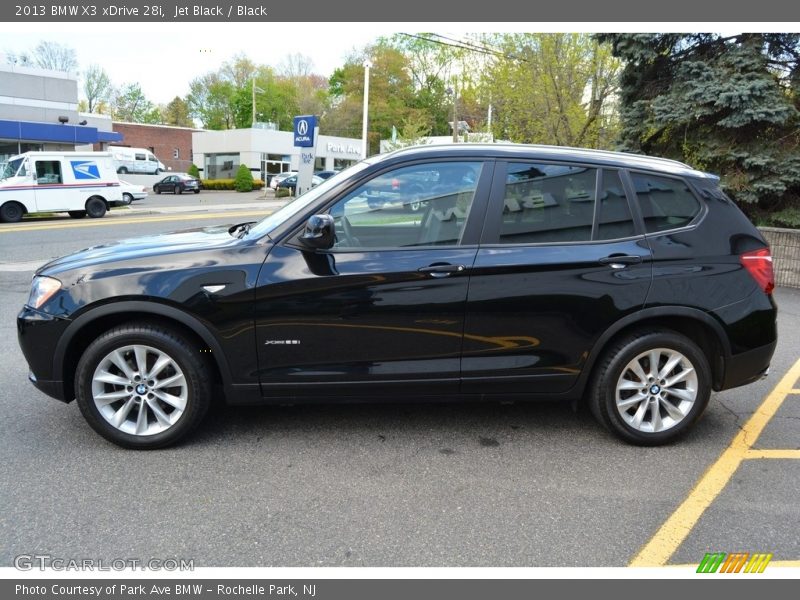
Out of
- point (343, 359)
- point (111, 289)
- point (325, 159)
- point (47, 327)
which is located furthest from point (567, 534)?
point (325, 159)

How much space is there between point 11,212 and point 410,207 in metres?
20.6

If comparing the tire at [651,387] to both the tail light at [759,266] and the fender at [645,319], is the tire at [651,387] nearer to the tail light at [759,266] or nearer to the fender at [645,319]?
the fender at [645,319]

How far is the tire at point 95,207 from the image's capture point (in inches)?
862

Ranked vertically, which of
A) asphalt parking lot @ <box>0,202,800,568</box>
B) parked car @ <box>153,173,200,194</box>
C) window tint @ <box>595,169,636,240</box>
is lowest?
asphalt parking lot @ <box>0,202,800,568</box>

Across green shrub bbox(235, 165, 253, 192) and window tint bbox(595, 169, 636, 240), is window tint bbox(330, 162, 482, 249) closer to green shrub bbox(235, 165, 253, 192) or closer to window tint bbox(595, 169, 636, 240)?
window tint bbox(595, 169, 636, 240)

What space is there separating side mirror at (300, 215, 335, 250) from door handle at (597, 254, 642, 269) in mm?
1648

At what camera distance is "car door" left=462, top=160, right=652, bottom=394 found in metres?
3.79

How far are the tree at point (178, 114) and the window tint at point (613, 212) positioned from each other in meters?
96.8

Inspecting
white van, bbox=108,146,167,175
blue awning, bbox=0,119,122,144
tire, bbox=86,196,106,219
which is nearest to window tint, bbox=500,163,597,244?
tire, bbox=86,196,106,219

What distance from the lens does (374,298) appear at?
3.70m

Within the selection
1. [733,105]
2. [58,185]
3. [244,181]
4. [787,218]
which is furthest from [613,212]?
[244,181]

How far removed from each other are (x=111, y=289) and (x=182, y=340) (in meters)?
0.49

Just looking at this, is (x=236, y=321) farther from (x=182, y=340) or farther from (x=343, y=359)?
(x=343, y=359)

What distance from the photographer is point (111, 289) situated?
364 centimetres
